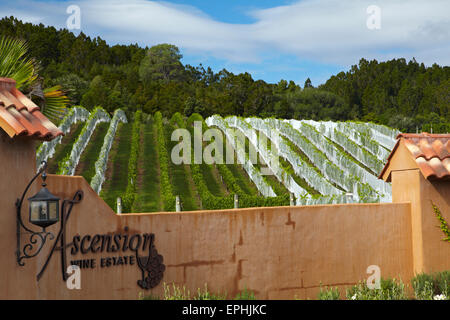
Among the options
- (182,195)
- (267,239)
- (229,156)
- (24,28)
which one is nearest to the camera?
(267,239)

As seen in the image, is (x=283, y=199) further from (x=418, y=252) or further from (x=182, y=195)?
(x=418, y=252)

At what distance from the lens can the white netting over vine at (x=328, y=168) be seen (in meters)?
22.4

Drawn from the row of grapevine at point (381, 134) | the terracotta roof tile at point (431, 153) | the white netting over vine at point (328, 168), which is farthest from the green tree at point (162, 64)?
the terracotta roof tile at point (431, 153)

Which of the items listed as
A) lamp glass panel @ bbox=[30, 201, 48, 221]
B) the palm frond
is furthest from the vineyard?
lamp glass panel @ bbox=[30, 201, 48, 221]

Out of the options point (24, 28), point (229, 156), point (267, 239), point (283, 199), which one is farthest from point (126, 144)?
point (24, 28)

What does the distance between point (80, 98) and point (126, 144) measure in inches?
1246

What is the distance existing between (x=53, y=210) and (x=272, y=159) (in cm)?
2470

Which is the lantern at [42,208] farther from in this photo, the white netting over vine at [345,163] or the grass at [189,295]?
the white netting over vine at [345,163]

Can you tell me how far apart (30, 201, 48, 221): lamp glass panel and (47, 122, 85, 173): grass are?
20.2m

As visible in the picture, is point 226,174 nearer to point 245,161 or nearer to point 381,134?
point 245,161

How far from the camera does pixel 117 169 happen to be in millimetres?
29625

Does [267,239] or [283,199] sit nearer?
[267,239]

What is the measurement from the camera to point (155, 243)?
7.60 metres
